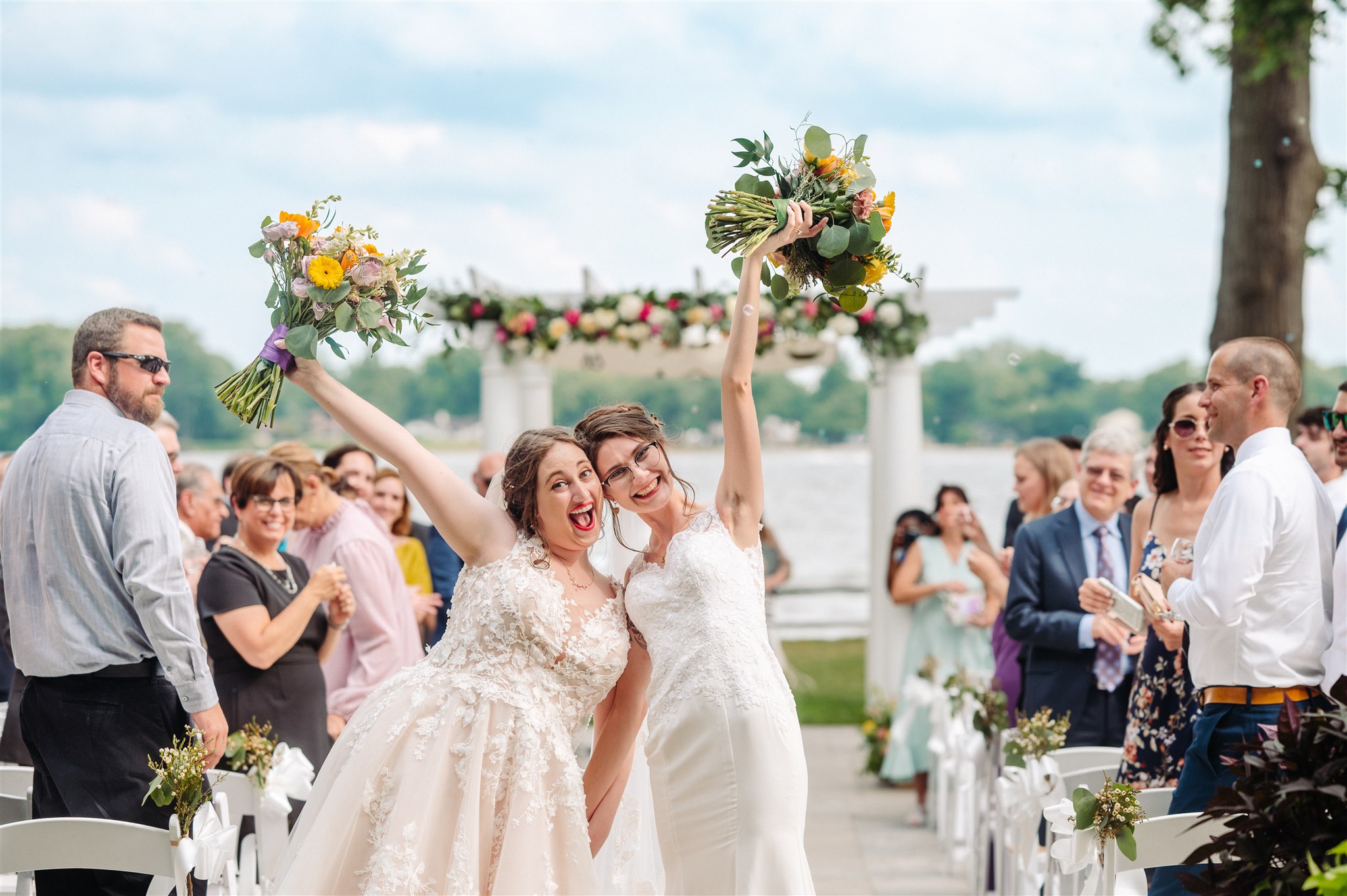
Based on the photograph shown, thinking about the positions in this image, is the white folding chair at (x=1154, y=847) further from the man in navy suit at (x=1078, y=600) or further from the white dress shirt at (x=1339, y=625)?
the man in navy suit at (x=1078, y=600)

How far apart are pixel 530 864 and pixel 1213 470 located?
2916 millimetres

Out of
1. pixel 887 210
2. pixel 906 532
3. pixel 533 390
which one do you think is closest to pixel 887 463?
pixel 906 532

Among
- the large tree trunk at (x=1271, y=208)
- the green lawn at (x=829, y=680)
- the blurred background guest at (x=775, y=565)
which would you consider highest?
the large tree trunk at (x=1271, y=208)

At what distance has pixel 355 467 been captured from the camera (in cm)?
689

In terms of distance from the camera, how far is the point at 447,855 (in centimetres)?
296

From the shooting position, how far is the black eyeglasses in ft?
12.1

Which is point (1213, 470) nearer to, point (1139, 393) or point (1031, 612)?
point (1031, 612)

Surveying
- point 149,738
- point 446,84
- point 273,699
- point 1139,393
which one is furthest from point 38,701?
point 446,84

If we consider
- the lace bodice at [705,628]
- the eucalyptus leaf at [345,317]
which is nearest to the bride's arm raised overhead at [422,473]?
the eucalyptus leaf at [345,317]

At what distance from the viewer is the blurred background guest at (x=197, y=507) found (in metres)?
5.71

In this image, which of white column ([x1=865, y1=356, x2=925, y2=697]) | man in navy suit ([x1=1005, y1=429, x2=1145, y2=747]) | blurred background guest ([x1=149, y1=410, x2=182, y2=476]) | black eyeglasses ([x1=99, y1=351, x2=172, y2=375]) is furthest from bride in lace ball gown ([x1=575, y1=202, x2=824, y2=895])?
white column ([x1=865, y1=356, x2=925, y2=697])

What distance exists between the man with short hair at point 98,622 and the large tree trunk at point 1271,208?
27.4ft

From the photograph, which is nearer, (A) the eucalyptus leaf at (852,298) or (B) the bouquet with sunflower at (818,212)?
(B) the bouquet with sunflower at (818,212)

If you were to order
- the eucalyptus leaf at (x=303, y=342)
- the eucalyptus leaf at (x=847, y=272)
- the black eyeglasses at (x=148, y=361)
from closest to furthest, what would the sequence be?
the eucalyptus leaf at (x=303, y=342), the eucalyptus leaf at (x=847, y=272), the black eyeglasses at (x=148, y=361)
